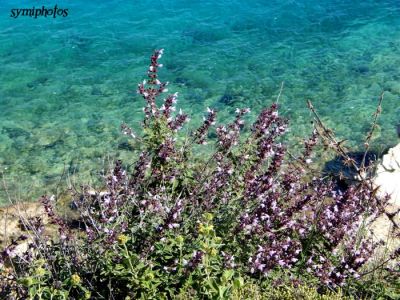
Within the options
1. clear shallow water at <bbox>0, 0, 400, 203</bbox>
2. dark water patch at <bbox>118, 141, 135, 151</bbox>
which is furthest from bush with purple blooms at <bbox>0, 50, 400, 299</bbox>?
dark water patch at <bbox>118, 141, 135, 151</bbox>

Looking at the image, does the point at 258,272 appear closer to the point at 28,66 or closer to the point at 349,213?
the point at 349,213

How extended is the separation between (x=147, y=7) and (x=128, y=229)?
16.9 m

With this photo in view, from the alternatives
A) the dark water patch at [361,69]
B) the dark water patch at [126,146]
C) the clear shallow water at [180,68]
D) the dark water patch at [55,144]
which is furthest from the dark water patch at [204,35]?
the dark water patch at [55,144]

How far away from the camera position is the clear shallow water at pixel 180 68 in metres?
12.6

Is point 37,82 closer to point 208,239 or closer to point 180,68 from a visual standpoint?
point 180,68

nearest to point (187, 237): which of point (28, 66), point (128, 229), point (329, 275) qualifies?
point (128, 229)

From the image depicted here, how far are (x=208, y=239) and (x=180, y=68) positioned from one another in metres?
12.1

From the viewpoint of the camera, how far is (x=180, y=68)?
16.3m

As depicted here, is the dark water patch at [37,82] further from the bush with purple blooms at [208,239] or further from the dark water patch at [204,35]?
the bush with purple blooms at [208,239]

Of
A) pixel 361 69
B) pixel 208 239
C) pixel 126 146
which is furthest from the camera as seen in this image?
pixel 361 69

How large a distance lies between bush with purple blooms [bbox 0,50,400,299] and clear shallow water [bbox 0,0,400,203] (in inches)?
182

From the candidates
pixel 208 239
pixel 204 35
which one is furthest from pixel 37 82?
pixel 208 239

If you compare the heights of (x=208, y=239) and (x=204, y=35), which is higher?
(x=208, y=239)

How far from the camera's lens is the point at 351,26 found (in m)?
19.2
